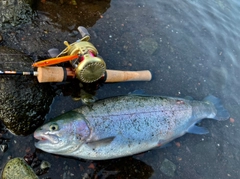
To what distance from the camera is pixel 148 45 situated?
5.31m

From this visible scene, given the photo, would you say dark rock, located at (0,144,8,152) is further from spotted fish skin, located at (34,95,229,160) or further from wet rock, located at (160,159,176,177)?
wet rock, located at (160,159,176,177)

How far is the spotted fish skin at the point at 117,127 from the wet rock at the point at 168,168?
408 millimetres

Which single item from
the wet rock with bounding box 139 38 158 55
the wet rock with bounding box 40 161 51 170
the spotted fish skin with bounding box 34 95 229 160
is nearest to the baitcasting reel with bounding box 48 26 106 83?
the spotted fish skin with bounding box 34 95 229 160

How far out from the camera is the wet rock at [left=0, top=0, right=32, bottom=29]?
451 centimetres

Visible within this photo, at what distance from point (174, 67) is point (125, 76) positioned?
150cm

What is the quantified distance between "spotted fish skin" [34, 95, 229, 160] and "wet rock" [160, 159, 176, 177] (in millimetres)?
408

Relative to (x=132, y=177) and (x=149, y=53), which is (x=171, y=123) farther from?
(x=149, y=53)

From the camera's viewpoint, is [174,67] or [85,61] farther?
[174,67]

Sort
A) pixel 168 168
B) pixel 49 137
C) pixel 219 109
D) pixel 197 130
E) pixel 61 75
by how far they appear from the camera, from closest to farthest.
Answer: pixel 49 137, pixel 61 75, pixel 168 168, pixel 197 130, pixel 219 109

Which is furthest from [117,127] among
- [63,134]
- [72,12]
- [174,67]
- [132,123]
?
[72,12]

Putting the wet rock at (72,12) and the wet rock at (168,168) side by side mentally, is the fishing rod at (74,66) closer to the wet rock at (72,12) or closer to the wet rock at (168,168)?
the wet rock at (72,12)

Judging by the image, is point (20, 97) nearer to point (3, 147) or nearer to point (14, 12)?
point (3, 147)

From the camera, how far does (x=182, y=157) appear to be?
14.1ft

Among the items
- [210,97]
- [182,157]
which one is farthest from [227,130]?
[182,157]
